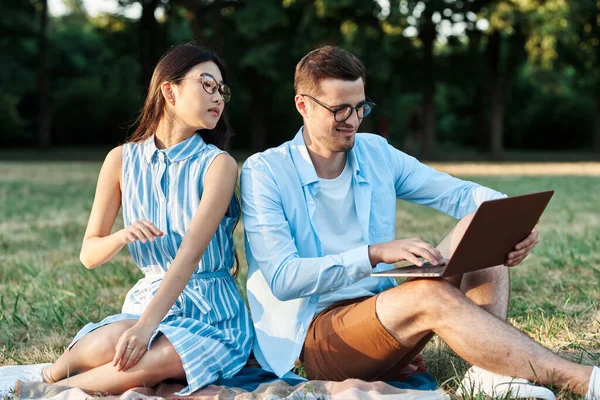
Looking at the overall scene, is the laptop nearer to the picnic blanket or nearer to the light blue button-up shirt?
the light blue button-up shirt

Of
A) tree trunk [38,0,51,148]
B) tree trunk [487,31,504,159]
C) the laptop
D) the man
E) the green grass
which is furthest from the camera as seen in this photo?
tree trunk [38,0,51,148]

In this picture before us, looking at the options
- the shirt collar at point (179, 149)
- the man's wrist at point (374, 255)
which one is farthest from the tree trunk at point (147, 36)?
the man's wrist at point (374, 255)

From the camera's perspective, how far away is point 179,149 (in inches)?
147

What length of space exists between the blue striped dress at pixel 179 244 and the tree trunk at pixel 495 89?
2383 cm

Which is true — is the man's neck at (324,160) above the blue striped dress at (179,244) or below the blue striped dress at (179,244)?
above

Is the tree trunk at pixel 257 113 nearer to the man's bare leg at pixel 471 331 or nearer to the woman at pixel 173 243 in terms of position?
the woman at pixel 173 243

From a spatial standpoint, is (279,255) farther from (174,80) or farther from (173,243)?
(174,80)

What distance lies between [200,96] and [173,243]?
65cm

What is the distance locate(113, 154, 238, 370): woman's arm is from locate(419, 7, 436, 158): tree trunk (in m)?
22.3

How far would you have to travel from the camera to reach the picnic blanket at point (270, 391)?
3287 millimetres

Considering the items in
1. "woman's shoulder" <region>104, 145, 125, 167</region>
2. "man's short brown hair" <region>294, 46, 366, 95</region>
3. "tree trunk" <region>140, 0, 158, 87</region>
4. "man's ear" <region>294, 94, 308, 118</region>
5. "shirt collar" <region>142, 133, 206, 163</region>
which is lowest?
"woman's shoulder" <region>104, 145, 125, 167</region>

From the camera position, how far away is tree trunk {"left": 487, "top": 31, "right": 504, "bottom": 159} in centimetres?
2639

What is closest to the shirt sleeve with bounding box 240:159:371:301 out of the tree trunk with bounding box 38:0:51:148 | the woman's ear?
the woman's ear

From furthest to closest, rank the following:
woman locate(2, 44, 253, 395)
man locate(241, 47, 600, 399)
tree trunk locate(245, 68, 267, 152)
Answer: tree trunk locate(245, 68, 267, 152)
woman locate(2, 44, 253, 395)
man locate(241, 47, 600, 399)
